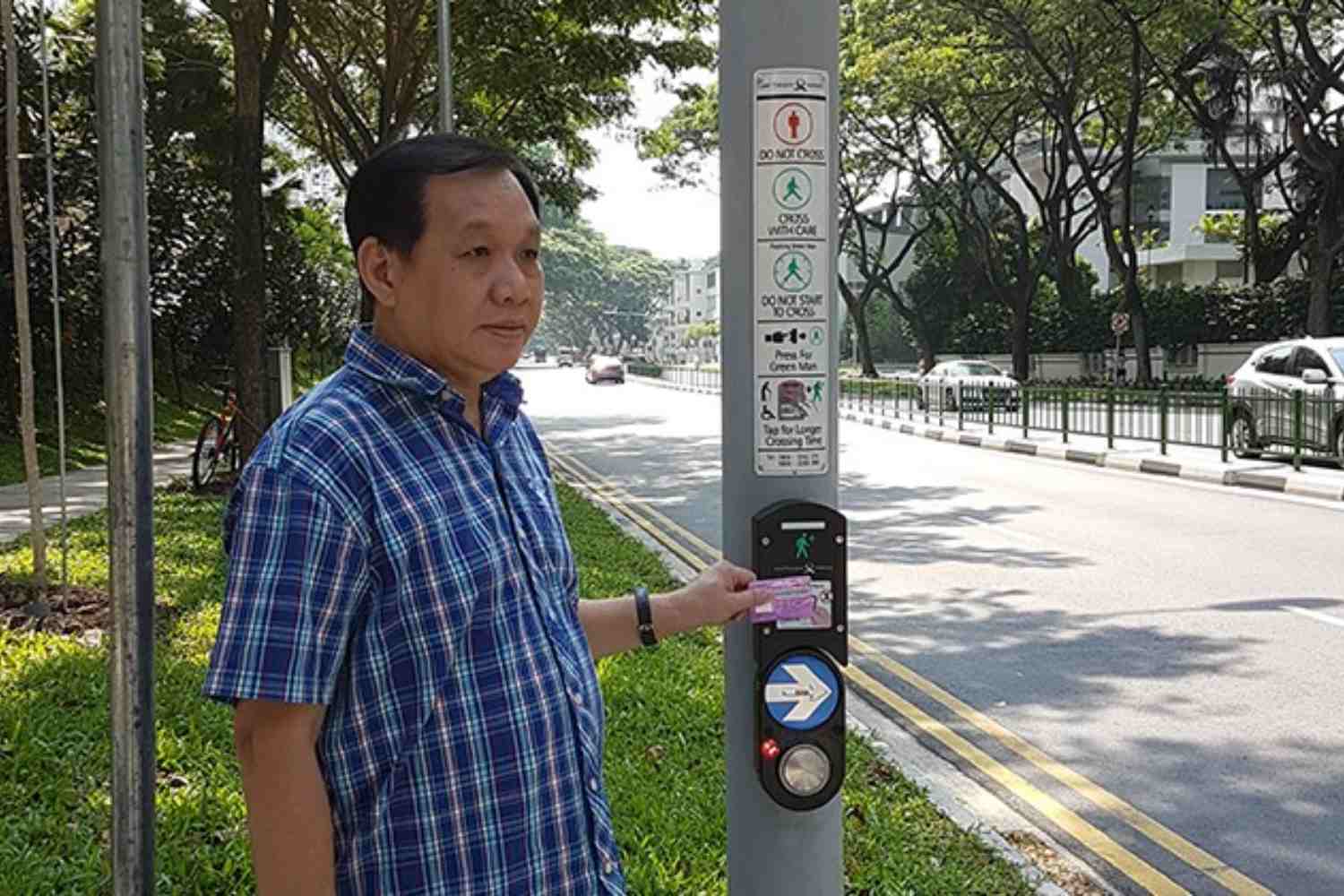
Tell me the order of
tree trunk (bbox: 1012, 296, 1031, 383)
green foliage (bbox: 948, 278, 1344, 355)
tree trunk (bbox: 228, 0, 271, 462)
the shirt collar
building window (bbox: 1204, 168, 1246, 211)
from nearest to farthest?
the shirt collar, tree trunk (bbox: 228, 0, 271, 462), green foliage (bbox: 948, 278, 1344, 355), tree trunk (bbox: 1012, 296, 1031, 383), building window (bbox: 1204, 168, 1246, 211)

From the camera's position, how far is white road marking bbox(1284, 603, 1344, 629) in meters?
7.59

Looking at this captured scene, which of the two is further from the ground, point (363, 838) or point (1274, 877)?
point (363, 838)

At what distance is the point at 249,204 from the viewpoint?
12078 mm

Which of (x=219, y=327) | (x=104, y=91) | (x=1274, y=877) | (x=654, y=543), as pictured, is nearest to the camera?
(x=104, y=91)

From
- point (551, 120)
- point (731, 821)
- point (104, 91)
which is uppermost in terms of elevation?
point (551, 120)

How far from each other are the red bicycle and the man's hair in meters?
12.0

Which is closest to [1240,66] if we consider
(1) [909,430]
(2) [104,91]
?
(1) [909,430]

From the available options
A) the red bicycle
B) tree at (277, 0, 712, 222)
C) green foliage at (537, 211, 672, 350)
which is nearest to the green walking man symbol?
the red bicycle

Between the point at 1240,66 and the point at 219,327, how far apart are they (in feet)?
71.4

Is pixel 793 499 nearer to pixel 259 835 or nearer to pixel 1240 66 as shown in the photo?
pixel 259 835

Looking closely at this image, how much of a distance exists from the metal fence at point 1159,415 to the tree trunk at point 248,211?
1123 cm

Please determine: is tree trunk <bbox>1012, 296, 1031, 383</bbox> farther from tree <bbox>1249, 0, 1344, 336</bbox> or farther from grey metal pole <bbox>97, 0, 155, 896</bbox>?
grey metal pole <bbox>97, 0, 155, 896</bbox>

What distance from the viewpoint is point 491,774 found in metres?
1.60

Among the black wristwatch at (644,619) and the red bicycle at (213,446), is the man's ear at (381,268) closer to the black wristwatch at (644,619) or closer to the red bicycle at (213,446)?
the black wristwatch at (644,619)
